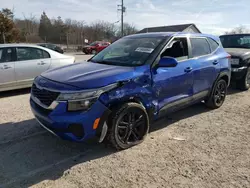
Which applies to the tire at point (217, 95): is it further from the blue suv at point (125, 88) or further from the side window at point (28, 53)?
the side window at point (28, 53)

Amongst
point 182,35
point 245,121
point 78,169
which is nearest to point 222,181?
point 78,169

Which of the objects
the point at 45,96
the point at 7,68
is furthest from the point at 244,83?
the point at 7,68

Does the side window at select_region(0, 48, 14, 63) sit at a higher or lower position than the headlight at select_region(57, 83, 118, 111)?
higher

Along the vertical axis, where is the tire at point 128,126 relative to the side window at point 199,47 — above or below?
below

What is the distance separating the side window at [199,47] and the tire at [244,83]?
2.90m

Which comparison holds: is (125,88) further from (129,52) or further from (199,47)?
(199,47)

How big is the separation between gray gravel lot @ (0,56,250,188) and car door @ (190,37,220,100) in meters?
0.68

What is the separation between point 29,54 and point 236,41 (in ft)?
23.6

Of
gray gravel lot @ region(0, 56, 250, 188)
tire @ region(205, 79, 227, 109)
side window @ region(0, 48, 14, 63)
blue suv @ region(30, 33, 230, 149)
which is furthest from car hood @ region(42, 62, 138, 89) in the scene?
side window @ region(0, 48, 14, 63)

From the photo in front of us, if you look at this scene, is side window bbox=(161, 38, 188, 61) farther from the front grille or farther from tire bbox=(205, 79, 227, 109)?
the front grille

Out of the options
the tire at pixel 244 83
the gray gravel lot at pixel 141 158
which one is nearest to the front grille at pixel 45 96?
the gray gravel lot at pixel 141 158

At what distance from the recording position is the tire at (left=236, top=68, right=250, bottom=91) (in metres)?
7.04

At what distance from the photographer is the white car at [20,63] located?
20.1 feet

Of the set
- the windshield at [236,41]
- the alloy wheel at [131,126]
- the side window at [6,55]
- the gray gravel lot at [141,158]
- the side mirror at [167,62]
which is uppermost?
the windshield at [236,41]
